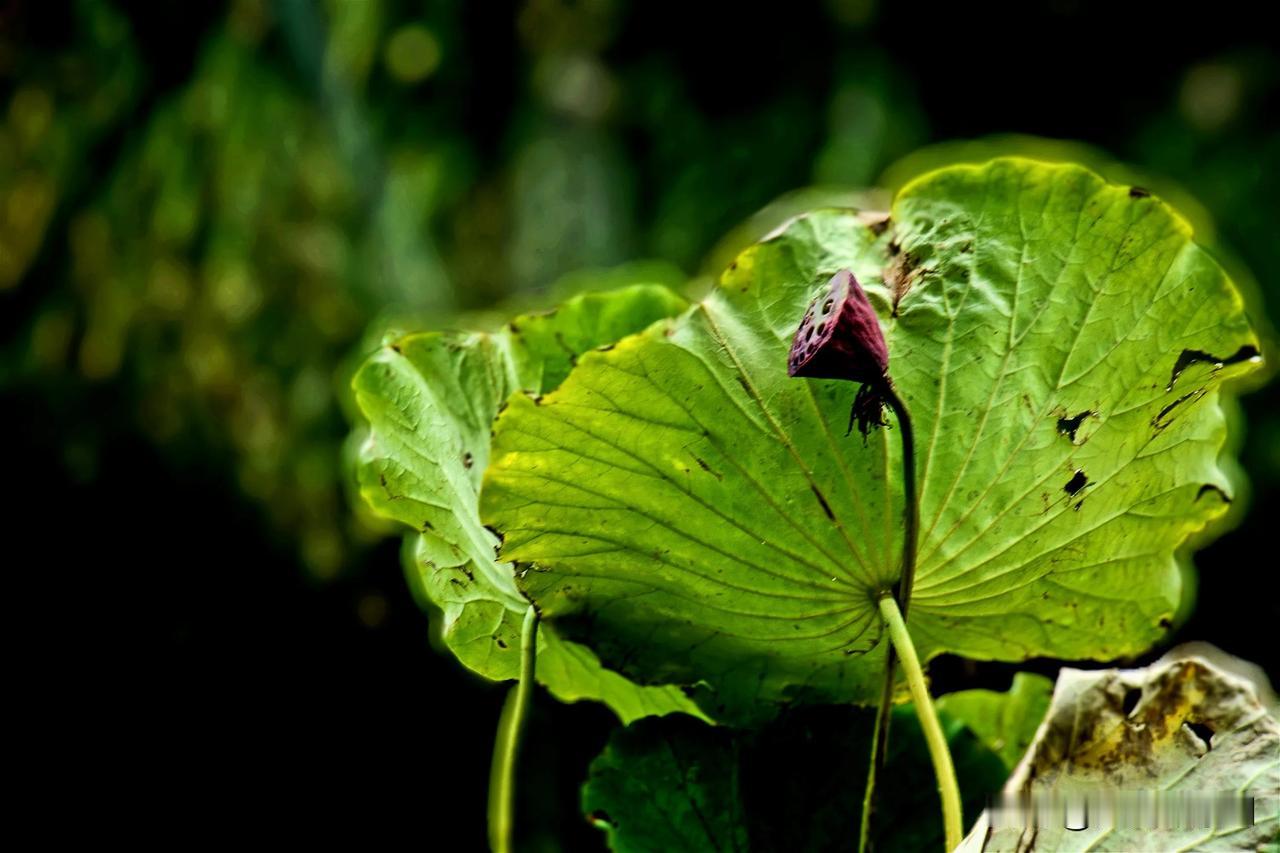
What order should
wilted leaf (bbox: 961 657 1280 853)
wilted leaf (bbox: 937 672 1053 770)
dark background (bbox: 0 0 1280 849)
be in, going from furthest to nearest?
dark background (bbox: 0 0 1280 849), wilted leaf (bbox: 937 672 1053 770), wilted leaf (bbox: 961 657 1280 853)

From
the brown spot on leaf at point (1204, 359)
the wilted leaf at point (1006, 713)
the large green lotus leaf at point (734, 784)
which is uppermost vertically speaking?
the brown spot on leaf at point (1204, 359)

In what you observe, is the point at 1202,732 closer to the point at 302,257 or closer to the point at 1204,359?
the point at 1204,359

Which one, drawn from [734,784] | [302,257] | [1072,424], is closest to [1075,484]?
[1072,424]

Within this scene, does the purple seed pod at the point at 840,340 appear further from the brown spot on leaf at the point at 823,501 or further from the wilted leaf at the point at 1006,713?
the wilted leaf at the point at 1006,713

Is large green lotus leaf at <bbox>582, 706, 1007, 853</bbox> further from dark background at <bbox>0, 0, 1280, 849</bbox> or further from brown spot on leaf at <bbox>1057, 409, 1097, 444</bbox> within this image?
dark background at <bbox>0, 0, 1280, 849</bbox>

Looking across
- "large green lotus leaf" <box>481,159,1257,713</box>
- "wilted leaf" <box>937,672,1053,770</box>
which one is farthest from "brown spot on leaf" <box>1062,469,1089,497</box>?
"wilted leaf" <box>937,672,1053,770</box>

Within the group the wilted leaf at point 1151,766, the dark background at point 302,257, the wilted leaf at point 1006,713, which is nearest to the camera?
the wilted leaf at point 1151,766

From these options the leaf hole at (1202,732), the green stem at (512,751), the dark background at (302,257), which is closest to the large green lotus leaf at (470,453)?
the green stem at (512,751)

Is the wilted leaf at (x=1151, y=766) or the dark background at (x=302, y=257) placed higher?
the dark background at (x=302, y=257)
